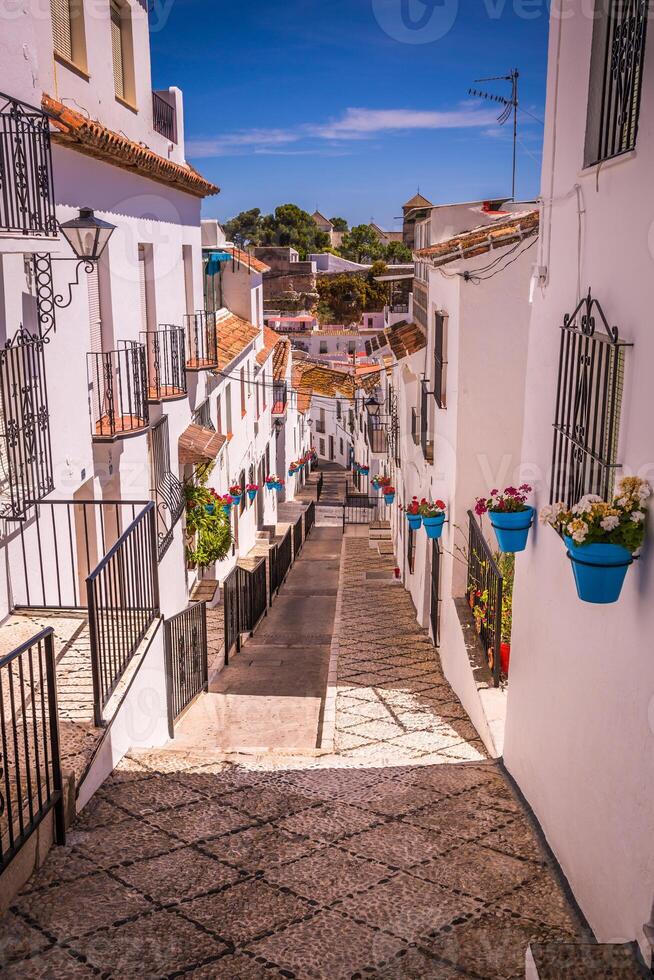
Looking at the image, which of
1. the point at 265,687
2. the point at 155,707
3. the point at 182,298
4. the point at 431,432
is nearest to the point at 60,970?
the point at 155,707

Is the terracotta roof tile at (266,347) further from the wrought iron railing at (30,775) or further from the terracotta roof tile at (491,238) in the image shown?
the wrought iron railing at (30,775)

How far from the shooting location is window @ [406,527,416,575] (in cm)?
1608

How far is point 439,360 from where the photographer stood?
38.4ft

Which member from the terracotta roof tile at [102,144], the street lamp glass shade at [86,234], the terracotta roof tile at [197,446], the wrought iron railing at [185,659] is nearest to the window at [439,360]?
the terracotta roof tile at [197,446]

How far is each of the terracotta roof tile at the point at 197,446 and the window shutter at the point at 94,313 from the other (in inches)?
123

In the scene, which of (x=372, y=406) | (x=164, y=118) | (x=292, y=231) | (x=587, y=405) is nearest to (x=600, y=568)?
(x=587, y=405)

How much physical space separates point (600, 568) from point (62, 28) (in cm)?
878

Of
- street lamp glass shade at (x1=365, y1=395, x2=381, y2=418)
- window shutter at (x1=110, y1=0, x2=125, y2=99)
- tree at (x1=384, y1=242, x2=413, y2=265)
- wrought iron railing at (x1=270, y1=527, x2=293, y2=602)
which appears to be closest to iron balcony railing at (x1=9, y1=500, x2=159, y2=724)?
window shutter at (x1=110, y1=0, x2=125, y2=99)

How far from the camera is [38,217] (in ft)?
21.8

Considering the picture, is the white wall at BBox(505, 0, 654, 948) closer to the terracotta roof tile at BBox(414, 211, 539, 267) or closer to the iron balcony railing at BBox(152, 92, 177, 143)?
the terracotta roof tile at BBox(414, 211, 539, 267)

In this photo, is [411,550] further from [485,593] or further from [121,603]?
[121,603]

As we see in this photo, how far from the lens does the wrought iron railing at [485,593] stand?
27.3 feet

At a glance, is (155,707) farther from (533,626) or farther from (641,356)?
(641,356)

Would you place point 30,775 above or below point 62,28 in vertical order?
below
